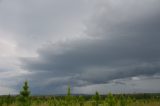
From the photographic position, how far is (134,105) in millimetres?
44875

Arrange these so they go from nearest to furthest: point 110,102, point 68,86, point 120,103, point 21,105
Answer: point 21,105 < point 68,86 < point 110,102 < point 120,103

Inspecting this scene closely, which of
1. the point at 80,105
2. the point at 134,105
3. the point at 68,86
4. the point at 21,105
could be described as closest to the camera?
the point at 21,105

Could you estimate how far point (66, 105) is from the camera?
88.9 ft

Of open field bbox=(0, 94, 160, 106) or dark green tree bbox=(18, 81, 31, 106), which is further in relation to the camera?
open field bbox=(0, 94, 160, 106)

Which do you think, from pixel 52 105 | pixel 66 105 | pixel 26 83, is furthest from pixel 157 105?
pixel 26 83

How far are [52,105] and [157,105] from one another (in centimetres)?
1514

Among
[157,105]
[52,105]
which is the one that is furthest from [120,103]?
[52,105]

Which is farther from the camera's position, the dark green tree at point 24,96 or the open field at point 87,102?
the open field at point 87,102

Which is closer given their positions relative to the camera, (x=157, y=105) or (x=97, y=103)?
(x=97, y=103)

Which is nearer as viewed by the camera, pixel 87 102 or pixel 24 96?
pixel 24 96

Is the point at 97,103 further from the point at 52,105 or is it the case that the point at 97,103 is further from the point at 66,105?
the point at 66,105

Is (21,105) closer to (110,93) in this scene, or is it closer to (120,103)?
(110,93)

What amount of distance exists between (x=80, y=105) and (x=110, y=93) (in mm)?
4422

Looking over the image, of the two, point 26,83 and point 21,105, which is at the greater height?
point 26,83
